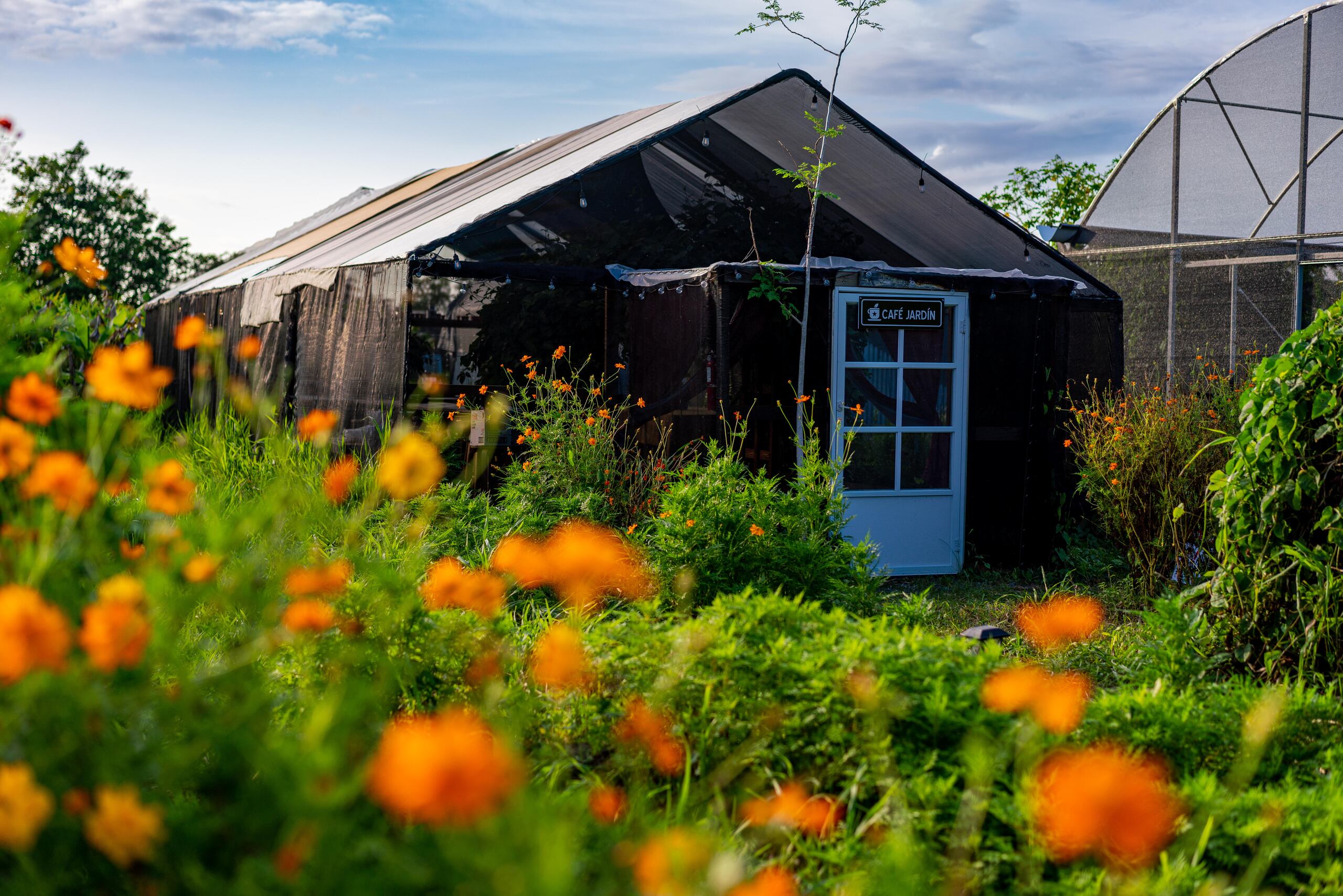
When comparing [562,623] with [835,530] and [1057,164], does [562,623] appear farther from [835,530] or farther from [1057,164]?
[1057,164]

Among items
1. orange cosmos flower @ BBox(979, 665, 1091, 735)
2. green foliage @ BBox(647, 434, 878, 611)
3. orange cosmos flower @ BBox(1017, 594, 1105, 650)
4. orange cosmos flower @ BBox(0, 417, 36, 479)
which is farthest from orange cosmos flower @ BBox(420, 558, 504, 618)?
green foliage @ BBox(647, 434, 878, 611)

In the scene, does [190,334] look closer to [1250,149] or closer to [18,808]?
[18,808]

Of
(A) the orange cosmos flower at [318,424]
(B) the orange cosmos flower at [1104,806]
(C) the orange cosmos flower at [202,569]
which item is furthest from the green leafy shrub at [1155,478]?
(C) the orange cosmos flower at [202,569]

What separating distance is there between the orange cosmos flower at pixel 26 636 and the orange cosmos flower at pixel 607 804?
34.3 inches

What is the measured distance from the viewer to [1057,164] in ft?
57.5

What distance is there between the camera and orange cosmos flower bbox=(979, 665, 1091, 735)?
1510 mm

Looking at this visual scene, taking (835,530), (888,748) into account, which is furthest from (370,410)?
(888,748)

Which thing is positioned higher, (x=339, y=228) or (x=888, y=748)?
(x=339, y=228)

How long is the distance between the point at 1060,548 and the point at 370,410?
4575 millimetres

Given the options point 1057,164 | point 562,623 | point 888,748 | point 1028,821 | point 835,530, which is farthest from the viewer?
point 1057,164

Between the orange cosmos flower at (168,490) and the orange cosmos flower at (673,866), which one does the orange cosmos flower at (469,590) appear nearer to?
the orange cosmos flower at (168,490)

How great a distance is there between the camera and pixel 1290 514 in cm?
308

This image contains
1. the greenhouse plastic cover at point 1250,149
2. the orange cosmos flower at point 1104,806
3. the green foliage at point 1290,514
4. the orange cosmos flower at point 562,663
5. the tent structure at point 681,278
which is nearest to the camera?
the orange cosmos flower at point 1104,806

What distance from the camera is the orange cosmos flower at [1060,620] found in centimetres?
202
